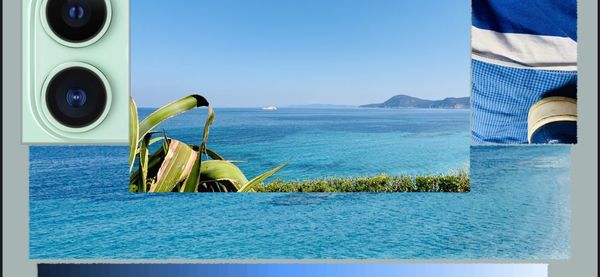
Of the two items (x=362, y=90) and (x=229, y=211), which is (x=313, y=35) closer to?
(x=362, y=90)

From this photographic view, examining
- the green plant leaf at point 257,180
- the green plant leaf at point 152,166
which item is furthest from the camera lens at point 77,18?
the green plant leaf at point 257,180

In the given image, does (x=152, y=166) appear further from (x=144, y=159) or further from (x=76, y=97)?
(x=76, y=97)

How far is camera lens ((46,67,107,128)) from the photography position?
5.79 metres

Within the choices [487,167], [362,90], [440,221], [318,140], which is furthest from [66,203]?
[487,167]

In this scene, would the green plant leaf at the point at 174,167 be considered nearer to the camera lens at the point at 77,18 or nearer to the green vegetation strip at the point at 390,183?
the green vegetation strip at the point at 390,183

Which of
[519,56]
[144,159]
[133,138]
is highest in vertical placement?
[519,56]

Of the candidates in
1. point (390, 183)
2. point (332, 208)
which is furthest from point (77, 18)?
point (332, 208)

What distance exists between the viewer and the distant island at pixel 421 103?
822cm

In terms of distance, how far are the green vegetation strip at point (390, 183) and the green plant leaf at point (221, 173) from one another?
1.76ft

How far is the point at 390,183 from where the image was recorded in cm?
822

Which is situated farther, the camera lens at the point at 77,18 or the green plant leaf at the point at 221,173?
the green plant leaf at the point at 221,173

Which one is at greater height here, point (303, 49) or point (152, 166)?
point (303, 49)

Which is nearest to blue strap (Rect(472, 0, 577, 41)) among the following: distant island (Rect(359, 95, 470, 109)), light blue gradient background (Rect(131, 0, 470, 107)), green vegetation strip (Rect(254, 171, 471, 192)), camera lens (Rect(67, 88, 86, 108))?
light blue gradient background (Rect(131, 0, 470, 107))

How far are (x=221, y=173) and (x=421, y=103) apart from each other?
288cm
